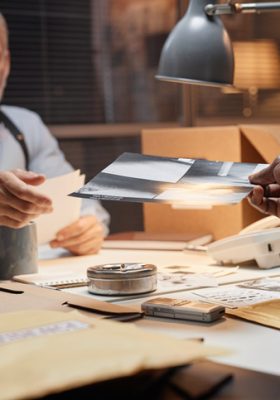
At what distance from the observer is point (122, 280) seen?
123 cm

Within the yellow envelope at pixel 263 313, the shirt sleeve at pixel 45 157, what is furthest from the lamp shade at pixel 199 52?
the shirt sleeve at pixel 45 157

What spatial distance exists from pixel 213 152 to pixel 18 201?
698 millimetres

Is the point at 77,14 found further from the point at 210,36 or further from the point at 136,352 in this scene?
the point at 136,352

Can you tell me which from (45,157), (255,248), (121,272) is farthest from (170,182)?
(45,157)

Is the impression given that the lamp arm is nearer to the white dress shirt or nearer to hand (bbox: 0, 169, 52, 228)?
hand (bbox: 0, 169, 52, 228)

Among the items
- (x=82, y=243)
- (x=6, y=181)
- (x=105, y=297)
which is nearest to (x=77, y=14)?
(x=82, y=243)

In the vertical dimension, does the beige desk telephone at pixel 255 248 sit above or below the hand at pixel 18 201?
below

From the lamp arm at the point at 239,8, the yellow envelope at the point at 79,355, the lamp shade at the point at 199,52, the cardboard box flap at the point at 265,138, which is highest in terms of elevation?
the lamp arm at the point at 239,8

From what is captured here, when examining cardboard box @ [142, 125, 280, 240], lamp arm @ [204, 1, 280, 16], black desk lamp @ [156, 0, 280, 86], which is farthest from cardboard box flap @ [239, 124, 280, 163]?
lamp arm @ [204, 1, 280, 16]

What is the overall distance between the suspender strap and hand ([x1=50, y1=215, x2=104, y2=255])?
77 cm

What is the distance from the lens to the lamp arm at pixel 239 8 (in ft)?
4.66

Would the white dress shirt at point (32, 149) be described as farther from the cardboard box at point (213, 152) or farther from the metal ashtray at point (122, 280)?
the metal ashtray at point (122, 280)

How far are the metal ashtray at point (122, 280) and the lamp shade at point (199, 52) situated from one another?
0.48m

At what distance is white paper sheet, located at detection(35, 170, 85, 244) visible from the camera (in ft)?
5.48
